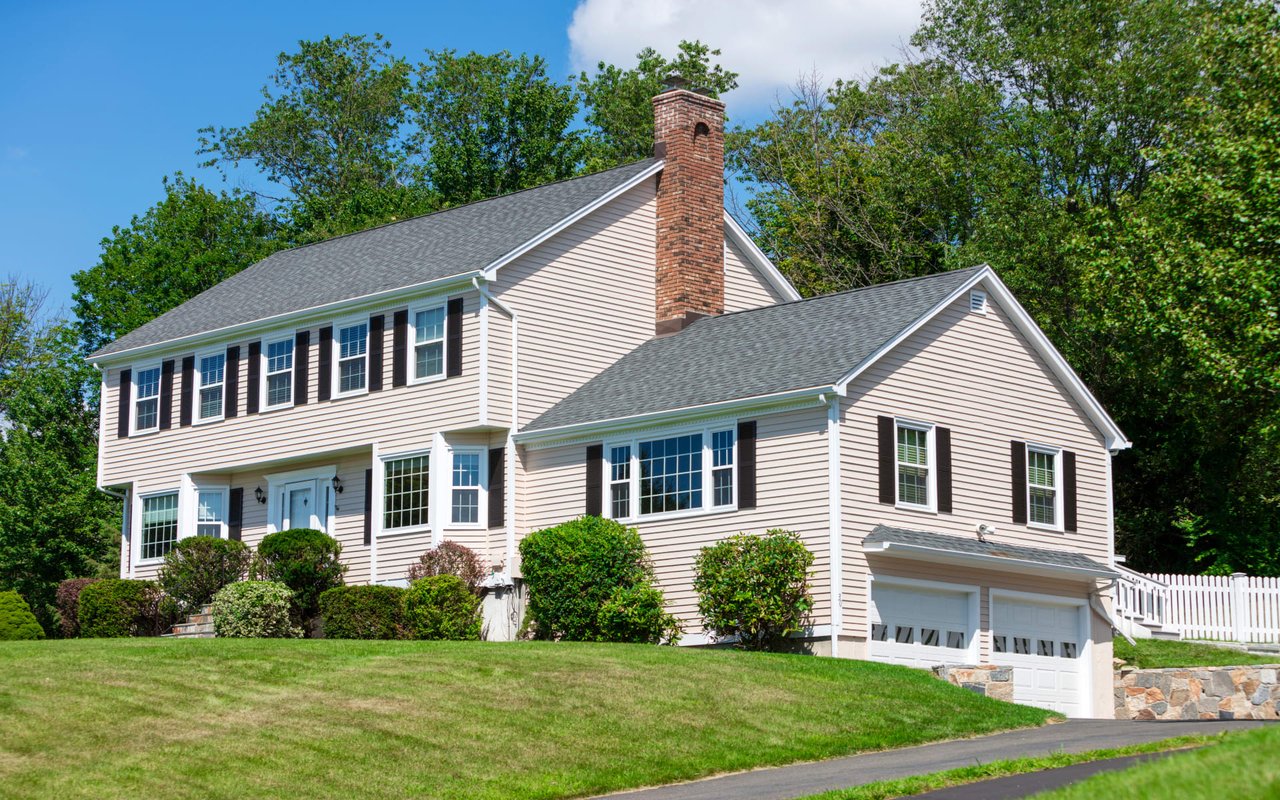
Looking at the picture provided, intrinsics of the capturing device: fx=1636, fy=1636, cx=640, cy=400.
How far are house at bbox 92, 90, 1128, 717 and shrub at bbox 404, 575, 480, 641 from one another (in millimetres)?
1100

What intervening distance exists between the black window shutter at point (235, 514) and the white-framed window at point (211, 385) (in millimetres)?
1837

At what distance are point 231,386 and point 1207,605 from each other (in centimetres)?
2176

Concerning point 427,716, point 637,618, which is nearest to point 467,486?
point 637,618

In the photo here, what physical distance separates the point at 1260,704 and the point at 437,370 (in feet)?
53.8

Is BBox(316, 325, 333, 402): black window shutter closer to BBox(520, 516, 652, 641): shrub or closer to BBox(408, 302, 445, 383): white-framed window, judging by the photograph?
BBox(408, 302, 445, 383): white-framed window

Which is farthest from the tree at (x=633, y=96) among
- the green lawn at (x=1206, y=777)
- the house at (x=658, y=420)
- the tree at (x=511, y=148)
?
the green lawn at (x=1206, y=777)

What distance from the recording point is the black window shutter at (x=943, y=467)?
28.7 m

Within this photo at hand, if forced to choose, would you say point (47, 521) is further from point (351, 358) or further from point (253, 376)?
point (351, 358)

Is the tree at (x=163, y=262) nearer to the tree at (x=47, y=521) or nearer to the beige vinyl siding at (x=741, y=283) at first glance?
the tree at (x=47, y=521)

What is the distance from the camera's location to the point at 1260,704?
28.9 metres

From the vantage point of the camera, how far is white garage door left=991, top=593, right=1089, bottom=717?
29281 mm

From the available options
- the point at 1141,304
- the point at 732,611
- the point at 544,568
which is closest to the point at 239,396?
the point at 544,568

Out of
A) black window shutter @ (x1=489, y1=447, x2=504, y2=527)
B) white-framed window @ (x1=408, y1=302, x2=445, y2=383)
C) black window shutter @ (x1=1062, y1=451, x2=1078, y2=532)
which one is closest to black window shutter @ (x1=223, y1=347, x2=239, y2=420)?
white-framed window @ (x1=408, y1=302, x2=445, y2=383)

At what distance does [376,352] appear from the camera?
109 feet
